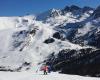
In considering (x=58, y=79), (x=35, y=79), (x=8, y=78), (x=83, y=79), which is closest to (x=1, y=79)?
(x=8, y=78)

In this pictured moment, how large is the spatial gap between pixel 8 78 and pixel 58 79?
22.5 feet

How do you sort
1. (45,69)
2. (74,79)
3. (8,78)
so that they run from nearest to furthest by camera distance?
(74,79), (8,78), (45,69)

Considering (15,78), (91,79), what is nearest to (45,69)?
(15,78)

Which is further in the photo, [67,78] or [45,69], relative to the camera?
[45,69]

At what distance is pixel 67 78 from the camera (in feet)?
125

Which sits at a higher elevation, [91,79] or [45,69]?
[45,69]

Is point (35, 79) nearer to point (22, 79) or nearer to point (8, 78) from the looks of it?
point (22, 79)

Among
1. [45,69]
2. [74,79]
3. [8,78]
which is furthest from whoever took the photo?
[45,69]

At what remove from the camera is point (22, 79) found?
38594 mm

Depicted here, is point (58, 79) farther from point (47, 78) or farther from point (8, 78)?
point (8, 78)

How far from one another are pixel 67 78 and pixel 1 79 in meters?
8.25

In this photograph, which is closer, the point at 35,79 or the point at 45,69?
the point at 35,79

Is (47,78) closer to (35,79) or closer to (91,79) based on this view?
(35,79)

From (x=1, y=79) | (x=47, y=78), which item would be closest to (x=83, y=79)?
(x=47, y=78)
